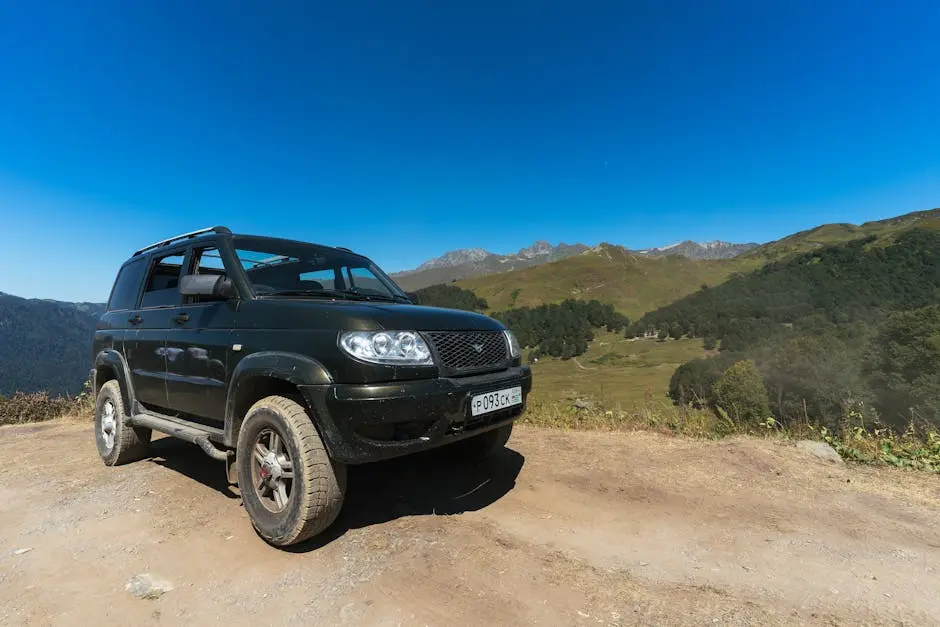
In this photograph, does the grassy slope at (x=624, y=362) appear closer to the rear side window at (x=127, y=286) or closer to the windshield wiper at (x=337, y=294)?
the rear side window at (x=127, y=286)

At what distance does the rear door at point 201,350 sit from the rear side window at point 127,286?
1.17 metres

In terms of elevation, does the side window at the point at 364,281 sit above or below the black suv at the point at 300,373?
above

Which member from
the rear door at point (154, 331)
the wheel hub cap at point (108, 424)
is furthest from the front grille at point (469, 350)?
the wheel hub cap at point (108, 424)

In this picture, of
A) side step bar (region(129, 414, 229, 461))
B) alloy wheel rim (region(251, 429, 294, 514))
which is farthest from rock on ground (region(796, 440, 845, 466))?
side step bar (region(129, 414, 229, 461))

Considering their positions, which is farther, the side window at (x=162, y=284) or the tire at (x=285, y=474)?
the side window at (x=162, y=284)

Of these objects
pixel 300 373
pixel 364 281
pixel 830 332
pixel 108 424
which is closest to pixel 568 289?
pixel 830 332

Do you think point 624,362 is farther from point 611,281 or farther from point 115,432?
point 115,432

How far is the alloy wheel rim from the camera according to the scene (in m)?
2.95

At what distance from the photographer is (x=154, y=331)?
13.7ft

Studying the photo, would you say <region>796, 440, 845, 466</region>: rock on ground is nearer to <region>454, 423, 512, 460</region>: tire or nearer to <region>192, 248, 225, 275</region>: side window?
<region>454, 423, 512, 460</region>: tire

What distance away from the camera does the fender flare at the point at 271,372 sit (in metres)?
2.75

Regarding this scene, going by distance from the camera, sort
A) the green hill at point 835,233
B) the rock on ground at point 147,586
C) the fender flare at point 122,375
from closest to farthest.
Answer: the rock on ground at point 147,586
the fender flare at point 122,375
the green hill at point 835,233

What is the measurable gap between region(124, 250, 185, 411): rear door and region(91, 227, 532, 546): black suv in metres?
0.02

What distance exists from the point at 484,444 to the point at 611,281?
13744 centimetres
